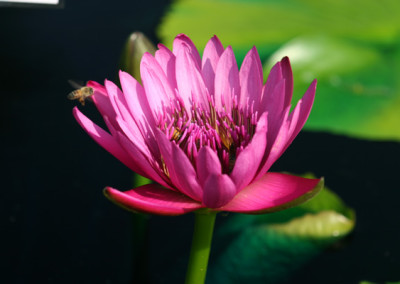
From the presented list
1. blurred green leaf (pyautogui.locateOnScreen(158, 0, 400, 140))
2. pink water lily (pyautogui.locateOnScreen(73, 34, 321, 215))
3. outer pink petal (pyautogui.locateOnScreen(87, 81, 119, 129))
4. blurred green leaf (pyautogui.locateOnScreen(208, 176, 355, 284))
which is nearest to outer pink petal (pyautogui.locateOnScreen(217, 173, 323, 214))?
pink water lily (pyautogui.locateOnScreen(73, 34, 321, 215))

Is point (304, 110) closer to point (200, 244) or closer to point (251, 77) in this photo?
point (251, 77)

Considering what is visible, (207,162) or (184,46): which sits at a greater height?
(184,46)

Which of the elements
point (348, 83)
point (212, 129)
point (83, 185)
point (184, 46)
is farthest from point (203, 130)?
point (348, 83)

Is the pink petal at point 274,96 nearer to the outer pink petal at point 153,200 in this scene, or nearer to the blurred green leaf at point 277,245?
the outer pink petal at point 153,200

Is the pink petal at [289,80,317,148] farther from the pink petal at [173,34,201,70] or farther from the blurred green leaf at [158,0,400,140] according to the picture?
the blurred green leaf at [158,0,400,140]

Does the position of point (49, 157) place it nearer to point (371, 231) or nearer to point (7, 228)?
point (7, 228)
